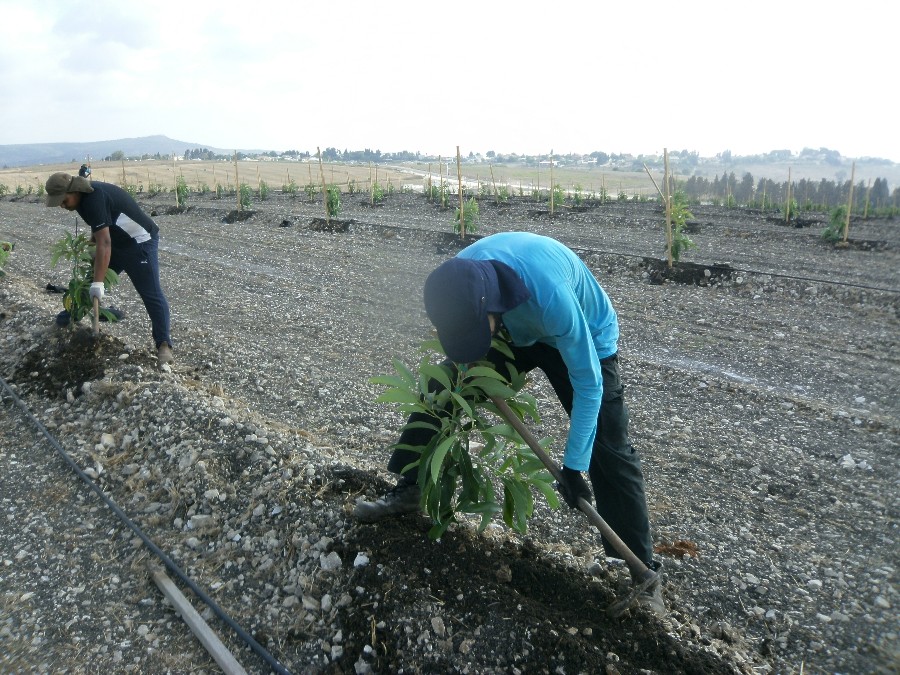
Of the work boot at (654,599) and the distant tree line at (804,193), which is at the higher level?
the distant tree line at (804,193)

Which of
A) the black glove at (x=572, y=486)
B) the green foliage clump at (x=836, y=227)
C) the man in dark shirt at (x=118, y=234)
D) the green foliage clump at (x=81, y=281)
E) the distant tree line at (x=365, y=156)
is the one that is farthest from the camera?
the distant tree line at (x=365, y=156)

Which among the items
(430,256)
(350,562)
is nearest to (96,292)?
(350,562)

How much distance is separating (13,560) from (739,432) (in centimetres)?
479

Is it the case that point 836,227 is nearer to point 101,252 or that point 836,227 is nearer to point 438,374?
point 101,252

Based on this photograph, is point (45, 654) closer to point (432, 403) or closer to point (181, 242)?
point (432, 403)

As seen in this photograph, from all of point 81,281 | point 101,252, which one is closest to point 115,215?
point 101,252

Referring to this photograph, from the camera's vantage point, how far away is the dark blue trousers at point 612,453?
2654 mm

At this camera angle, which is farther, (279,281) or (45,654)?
(279,281)

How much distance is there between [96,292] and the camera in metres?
5.38

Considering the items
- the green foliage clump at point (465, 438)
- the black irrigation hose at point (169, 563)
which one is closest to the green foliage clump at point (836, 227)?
the green foliage clump at point (465, 438)

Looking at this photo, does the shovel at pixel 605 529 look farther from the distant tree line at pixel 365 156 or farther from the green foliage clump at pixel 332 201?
the distant tree line at pixel 365 156

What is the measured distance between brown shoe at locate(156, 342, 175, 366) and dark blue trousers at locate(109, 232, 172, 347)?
0.09 m

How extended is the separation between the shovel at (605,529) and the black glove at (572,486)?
2cm

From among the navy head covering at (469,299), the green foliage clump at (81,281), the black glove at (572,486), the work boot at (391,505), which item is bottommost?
the work boot at (391,505)
